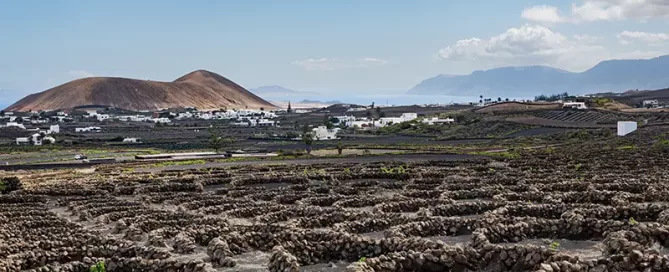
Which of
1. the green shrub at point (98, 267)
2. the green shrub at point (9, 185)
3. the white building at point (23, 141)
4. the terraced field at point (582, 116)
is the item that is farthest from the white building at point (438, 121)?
the green shrub at point (98, 267)

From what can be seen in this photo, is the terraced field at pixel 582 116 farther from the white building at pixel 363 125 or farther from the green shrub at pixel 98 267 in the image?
the green shrub at pixel 98 267

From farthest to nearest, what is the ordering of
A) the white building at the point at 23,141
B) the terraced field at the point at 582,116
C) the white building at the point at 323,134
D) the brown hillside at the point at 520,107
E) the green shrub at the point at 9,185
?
1. the brown hillside at the point at 520,107
2. the white building at the point at 23,141
3. the white building at the point at 323,134
4. the terraced field at the point at 582,116
5. the green shrub at the point at 9,185

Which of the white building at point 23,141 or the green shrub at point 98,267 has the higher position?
the green shrub at point 98,267

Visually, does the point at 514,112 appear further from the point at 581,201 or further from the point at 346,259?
the point at 346,259

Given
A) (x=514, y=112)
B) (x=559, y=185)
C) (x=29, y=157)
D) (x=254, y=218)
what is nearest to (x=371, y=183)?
(x=559, y=185)

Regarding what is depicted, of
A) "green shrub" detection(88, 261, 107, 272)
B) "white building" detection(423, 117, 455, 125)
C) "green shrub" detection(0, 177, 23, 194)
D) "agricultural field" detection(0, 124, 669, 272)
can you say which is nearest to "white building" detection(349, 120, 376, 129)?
"white building" detection(423, 117, 455, 125)

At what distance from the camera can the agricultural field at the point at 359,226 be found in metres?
17.2

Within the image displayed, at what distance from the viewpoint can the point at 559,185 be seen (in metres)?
33.4

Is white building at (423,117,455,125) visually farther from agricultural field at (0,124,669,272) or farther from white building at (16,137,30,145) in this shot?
agricultural field at (0,124,669,272)

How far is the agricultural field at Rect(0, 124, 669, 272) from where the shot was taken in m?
17.2

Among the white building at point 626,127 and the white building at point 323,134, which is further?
the white building at point 323,134

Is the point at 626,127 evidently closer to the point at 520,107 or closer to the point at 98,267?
the point at 520,107

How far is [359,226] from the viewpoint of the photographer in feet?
77.8

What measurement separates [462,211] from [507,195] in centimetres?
461
